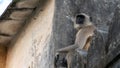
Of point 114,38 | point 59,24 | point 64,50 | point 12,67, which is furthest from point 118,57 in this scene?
point 12,67

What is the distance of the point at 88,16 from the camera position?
549 cm

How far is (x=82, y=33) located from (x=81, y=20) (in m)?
0.11

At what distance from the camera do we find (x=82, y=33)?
5340 mm

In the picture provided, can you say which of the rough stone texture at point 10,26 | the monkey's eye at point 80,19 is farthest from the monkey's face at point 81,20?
the rough stone texture at point 10,26

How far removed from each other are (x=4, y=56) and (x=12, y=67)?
0.36m

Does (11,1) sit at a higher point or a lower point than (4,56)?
higher

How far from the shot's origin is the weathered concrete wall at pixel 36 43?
6011 millimetres

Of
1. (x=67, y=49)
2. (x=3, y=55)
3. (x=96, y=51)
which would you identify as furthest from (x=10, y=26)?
(x=96, y=51)

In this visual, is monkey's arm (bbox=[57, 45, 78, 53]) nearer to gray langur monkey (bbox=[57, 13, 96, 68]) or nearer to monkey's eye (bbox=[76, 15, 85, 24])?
gray langur monkey (bbox=[57, 13, 96, 68])

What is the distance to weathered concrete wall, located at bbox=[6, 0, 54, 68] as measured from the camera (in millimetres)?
6011

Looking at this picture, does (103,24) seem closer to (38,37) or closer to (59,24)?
(59,24)

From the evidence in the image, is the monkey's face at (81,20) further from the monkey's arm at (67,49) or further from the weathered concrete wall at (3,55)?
the weathered concrete wall at (3,55)

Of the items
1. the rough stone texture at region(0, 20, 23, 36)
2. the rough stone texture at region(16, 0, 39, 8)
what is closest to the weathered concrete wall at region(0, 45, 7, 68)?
the rough stone texture at region(0, 20, 23, 36)

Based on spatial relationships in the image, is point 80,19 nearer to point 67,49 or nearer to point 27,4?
point 67,49
